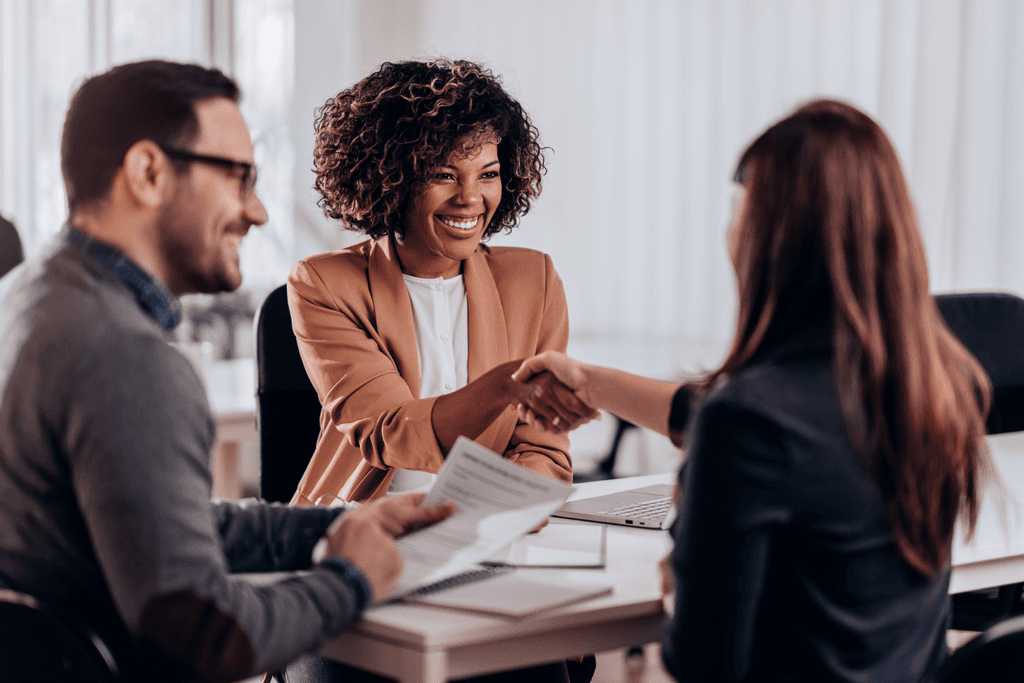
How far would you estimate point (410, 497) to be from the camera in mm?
1352

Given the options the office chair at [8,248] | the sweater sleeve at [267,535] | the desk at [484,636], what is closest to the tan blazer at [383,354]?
the sweater sleeve at [267,535]

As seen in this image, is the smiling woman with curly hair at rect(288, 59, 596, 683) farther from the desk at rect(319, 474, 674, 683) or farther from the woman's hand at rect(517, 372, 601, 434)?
the desk at rect(319, 474, 674, 683)

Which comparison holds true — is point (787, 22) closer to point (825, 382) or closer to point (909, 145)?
point (909, 145)

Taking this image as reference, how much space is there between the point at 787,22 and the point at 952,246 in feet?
3.60

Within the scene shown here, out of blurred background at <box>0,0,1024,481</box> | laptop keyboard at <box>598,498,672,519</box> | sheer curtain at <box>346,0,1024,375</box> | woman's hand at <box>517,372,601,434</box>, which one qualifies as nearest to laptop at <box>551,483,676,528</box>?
laptop keyboard at <box>598,498,672,519</box>

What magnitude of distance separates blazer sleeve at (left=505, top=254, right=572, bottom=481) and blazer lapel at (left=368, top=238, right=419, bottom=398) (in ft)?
0.60

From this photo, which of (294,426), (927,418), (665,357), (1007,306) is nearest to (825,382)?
(927,418)

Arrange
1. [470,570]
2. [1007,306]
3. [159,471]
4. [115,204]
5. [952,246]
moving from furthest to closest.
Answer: [952,246], [1007,306], [470,570], [115,204], [159,471]

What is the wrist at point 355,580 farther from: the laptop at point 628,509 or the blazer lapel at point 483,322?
the blazer lapel at point 483,322

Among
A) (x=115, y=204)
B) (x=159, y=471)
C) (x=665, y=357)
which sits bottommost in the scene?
(x=665, y=357)

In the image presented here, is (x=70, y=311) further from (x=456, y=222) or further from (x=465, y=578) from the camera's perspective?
(x=456, y=222)

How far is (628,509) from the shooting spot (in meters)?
1.64

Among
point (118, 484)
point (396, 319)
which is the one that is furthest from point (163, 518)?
point (396, 319)

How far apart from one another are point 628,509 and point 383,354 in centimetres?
58
